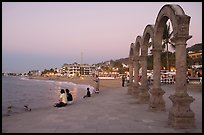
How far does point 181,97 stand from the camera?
30.4 ft

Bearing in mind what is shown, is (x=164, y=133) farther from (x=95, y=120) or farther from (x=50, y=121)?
(x=50, y=121)

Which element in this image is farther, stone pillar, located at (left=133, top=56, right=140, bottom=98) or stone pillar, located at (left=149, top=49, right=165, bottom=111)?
stone pillar, located at (left=133, top=56, right=140, bottom=98)

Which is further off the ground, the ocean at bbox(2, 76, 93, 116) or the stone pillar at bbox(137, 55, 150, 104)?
the stone pillar at bbox(137, 55, 150, 104)

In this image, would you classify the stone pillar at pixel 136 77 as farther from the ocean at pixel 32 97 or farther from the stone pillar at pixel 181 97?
the stone pillar at pixel 181 97

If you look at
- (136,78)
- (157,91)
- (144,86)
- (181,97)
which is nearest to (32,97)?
(136,78)

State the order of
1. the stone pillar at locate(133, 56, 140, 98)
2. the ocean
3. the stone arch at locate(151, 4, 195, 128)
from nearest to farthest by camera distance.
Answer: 1. the stone arch at locate(151, 4, 195, 128)
2. the stone pillar at locate(133, 56, 140, 98)
3. the ocean

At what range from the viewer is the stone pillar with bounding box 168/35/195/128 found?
29.8ft

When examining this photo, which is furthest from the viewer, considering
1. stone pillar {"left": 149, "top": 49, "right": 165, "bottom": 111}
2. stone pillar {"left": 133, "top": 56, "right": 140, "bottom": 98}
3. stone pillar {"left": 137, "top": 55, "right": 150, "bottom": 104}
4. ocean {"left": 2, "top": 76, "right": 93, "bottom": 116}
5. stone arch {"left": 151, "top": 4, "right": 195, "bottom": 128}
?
ocean {"left": 2, "top": 76, "right": 93, "bottom": 116}

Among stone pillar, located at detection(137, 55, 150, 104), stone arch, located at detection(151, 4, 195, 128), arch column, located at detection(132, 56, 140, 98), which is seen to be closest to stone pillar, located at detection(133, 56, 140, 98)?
arch column, located at detection(132, 56, 140, 98)

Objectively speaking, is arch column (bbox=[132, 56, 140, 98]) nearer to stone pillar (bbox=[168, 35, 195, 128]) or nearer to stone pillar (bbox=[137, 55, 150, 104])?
stone pillar (bbox=[137, 55, 150, 104])

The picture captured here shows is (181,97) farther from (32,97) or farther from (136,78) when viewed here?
(32,97)

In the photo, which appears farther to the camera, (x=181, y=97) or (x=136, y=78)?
(x=136, y=78)

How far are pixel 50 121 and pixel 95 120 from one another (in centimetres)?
181

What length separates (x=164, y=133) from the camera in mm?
8227
